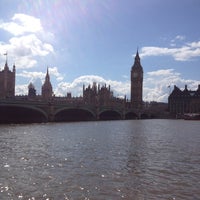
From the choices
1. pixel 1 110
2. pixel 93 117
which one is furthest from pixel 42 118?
pixel 93 117

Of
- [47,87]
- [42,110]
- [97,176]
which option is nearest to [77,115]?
[42,110]

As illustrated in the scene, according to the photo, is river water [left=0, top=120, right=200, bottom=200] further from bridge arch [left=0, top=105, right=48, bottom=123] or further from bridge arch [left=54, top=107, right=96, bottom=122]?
bridge arch [left=54, top=107, right=96, bottom=122]

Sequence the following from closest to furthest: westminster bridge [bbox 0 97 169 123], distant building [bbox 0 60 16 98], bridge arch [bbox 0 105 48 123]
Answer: westminster bridge [bbox 0 97 169 123] < bridge arch [bbox 0 105 48 123] < distant building [bbox 0 60 16 98]

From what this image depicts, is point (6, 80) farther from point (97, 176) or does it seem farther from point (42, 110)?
point (97, 176)

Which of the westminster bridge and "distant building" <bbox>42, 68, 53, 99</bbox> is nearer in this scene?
the westminster bridge

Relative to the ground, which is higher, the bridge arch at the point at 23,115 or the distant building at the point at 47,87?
the distant building at the point at 47,87

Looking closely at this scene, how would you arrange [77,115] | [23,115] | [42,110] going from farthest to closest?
[77,115], [23,115], [42,110]

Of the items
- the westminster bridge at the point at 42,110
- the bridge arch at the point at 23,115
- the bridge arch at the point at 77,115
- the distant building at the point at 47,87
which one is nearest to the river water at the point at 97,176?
the westminster bridge at the point at 42,110

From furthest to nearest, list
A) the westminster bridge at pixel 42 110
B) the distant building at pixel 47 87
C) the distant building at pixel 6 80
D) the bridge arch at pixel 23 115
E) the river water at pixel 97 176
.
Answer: the distant building at pixel 47 87 → the distant building at pixel 6 80 → the bridge arch at pixel 23 115 → the westminster bridge at pixel 42 110 → the river water at pixel 97 176

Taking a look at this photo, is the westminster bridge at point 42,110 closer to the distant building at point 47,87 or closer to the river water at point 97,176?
the river water at point 97,176

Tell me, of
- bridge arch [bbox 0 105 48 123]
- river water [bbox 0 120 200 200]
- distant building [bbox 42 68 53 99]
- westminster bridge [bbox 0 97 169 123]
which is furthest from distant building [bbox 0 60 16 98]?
river water [bbox 0 120 200 200]

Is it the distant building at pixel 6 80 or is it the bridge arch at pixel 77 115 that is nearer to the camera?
the bridge arch at pixel 77 115

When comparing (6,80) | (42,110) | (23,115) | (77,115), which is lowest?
(23,115)

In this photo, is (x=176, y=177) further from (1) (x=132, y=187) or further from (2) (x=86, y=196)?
(2) (x=86, y=196)
